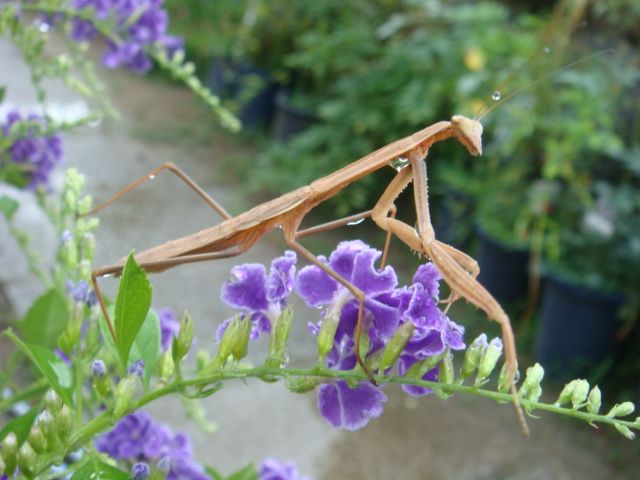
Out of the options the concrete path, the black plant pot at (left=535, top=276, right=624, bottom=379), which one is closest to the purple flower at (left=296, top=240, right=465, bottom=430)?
the concrete path

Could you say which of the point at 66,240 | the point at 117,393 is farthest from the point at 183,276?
the point at 117,393

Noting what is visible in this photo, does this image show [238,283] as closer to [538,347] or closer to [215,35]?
[538,347]

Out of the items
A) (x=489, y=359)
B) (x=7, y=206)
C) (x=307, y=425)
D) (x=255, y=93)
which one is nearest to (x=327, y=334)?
(x=489, y=359)

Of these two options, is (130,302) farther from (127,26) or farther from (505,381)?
(127,26)

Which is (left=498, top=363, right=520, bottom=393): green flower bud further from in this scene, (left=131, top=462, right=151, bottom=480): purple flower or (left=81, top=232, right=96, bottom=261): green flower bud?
(left=81, top=232, right=96, bottom=261): green flower bud

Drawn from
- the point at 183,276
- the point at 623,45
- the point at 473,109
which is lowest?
the point at 183,276

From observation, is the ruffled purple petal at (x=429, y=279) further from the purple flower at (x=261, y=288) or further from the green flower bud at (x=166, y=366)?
the green flower bud at (x=166, y=366)
